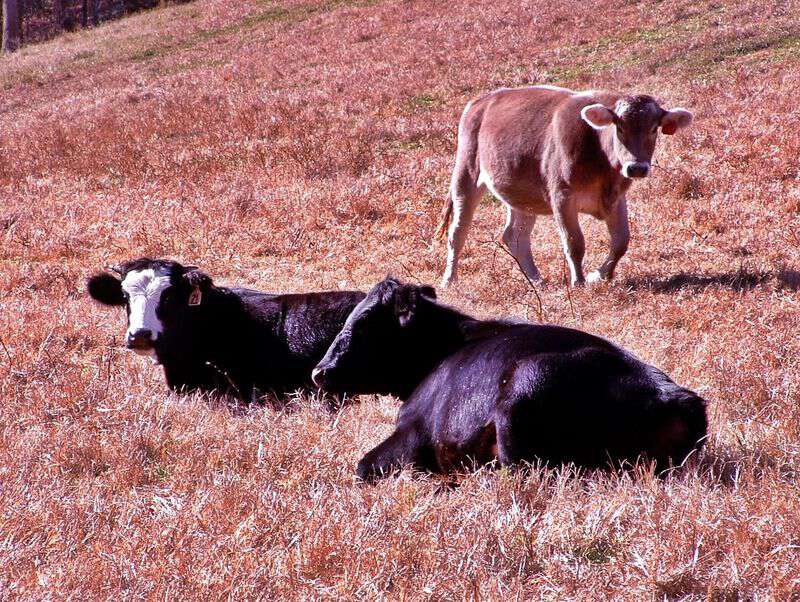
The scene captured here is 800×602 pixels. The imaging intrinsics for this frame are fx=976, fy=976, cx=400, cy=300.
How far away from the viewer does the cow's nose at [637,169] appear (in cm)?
848

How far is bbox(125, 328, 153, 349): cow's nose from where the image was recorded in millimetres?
6172

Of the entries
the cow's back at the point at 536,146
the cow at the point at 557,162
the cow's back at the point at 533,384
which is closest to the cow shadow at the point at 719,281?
the cow at the point at 557,162

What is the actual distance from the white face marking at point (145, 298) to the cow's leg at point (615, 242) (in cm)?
420

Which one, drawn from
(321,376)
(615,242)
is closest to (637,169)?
(615,242)

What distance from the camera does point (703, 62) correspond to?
18141mm

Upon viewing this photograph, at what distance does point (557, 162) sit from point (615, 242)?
0.96m

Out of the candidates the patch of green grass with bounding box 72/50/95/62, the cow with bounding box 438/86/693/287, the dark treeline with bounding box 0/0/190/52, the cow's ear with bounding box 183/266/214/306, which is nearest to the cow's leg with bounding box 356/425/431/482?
the cow's ear with bounding box 183/266/214/306

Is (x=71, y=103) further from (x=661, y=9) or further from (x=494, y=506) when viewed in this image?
(x=494, y=506)

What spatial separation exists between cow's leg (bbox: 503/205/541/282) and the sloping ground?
225 millimetres

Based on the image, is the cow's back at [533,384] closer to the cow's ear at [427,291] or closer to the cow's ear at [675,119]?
the cow's ear at [427,291]

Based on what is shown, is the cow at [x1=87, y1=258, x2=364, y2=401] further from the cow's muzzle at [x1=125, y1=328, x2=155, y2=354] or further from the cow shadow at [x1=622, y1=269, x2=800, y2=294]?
the cow shadow at [x1=622, y1=269, x2=800, y2=294]

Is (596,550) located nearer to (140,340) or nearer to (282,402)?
(282,402)

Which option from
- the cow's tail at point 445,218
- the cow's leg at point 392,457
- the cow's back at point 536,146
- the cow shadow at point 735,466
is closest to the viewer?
the cow shadow at point 735,466

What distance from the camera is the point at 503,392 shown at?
4.54 metres
